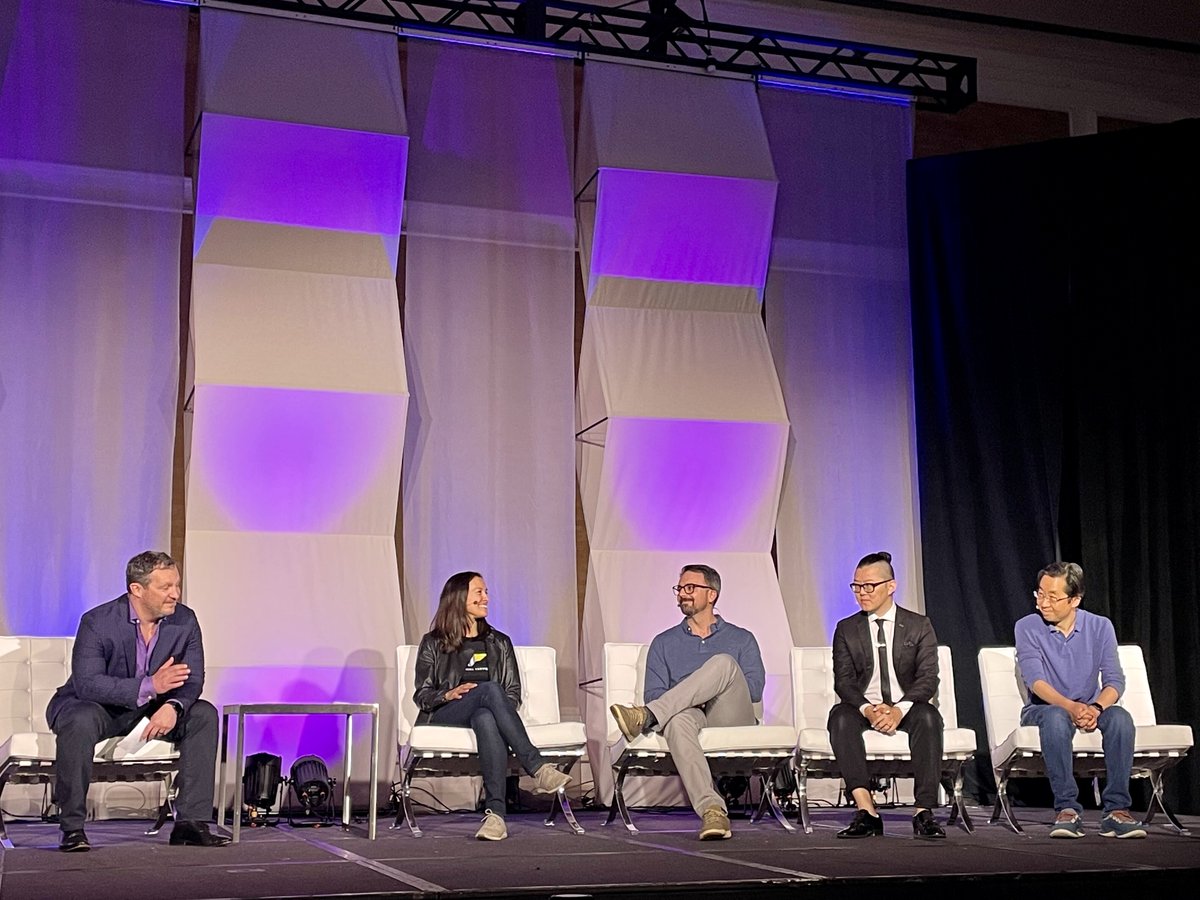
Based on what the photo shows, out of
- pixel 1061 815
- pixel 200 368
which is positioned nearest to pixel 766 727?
pixel 1061 815

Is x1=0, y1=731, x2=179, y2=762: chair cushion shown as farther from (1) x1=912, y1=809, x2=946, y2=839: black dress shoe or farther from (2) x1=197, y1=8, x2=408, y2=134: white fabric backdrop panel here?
(2) x1=197, y1=8, x2=408, y2=134: white fabric backdrop panel

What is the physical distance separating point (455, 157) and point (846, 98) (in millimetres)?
2284

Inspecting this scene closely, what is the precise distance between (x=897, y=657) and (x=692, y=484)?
1923 mm

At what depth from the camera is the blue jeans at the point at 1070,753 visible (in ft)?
16.4

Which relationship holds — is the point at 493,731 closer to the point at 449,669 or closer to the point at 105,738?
the point at 449,669

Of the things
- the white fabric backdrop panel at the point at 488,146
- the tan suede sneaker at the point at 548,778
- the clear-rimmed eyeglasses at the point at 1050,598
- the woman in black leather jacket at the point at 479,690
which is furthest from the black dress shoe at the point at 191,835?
the white fabric backdrop panel at the point at 488,146

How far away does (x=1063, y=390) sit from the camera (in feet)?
22.9

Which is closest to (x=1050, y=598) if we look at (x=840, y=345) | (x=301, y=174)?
(x=840, y=345)

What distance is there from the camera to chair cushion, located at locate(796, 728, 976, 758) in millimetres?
5125

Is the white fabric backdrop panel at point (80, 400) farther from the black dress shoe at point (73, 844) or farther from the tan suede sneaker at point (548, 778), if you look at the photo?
the tan suede sneaker at point (548, 778)

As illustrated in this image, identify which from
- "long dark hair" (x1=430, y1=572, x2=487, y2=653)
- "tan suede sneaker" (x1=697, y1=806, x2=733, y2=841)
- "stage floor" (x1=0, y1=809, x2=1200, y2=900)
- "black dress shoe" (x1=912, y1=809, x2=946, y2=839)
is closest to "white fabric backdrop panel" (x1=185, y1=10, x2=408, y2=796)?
"long dark hair" (x1=430, y1=572, x2=487, y2=653)

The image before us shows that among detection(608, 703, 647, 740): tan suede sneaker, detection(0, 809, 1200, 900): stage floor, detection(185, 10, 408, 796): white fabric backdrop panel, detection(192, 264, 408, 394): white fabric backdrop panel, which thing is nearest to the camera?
detection(0, 809, 1200, 900): stage floor

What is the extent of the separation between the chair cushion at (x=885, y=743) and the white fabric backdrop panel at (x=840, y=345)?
1.83 metres

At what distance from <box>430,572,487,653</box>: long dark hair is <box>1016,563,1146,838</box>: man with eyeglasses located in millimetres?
2183
